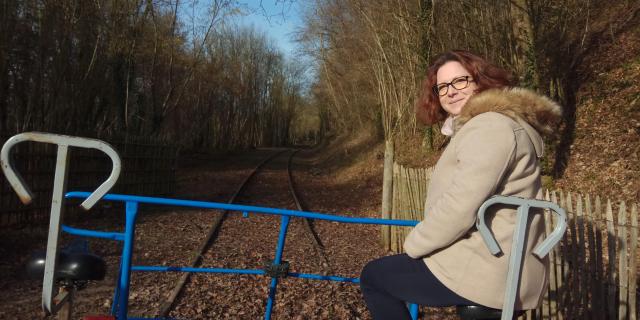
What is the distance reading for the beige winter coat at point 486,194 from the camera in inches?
71.8

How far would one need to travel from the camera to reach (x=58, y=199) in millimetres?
1681

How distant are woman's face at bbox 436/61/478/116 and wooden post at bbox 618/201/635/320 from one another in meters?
2.18

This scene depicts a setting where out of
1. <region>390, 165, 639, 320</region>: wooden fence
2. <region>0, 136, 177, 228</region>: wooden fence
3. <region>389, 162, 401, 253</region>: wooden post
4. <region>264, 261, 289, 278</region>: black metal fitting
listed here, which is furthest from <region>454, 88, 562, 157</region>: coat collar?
<region>389, 162, 401, 253</region>: wooden post

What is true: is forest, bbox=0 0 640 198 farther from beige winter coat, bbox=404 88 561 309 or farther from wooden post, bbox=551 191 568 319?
beige winter coat, bbox=404 88 561 309

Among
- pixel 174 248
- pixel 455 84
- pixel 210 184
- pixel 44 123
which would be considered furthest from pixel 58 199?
pixel 210 184

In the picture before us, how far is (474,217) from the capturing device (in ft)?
6.06

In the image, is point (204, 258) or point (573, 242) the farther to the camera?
point (204, 258)

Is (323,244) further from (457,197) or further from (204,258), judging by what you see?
(457,197)

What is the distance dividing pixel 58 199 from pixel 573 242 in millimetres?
4060

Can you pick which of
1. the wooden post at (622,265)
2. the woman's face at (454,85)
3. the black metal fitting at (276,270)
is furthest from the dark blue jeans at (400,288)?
the wooden post at (622,265)

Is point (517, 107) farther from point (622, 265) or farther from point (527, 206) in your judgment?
point (622, 265)

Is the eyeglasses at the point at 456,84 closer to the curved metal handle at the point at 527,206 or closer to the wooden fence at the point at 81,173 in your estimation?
the curved metal handle at the point at 527,206

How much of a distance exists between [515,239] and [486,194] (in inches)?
7.5

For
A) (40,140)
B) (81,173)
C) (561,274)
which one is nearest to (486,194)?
(40,140)
